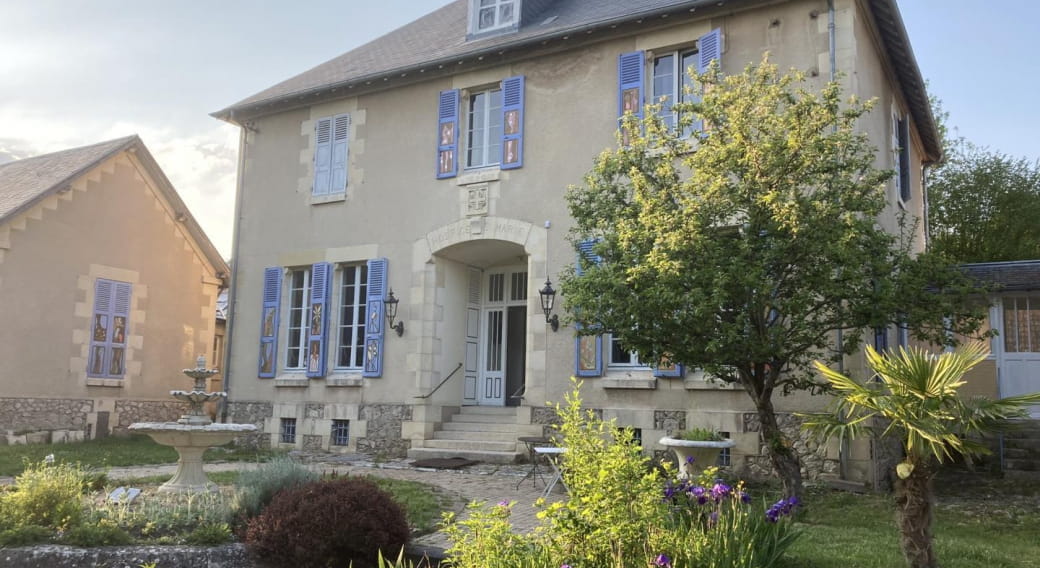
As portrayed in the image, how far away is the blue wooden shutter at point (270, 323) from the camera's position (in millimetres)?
14703

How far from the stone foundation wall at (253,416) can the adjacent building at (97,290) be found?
274 centimetres

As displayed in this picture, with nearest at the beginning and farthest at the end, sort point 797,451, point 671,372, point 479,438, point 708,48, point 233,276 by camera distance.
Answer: point 797,451, point 671,372, point 708,48, point 479,438, point 233,276

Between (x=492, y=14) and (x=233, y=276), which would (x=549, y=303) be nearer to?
(x=492, y=14)

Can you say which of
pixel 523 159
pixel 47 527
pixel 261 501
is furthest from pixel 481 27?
pixel 47 527

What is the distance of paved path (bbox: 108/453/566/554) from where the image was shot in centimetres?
846

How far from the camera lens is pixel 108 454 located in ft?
42.1

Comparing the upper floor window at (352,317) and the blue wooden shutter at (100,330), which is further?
the blue wooden shutter at (100,330)

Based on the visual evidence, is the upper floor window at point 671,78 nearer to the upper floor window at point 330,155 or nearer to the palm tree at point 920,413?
the upper floor window at point 330,155

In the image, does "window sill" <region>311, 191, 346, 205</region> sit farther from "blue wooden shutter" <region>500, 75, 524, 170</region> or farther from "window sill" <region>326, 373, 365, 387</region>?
"blue wooden shutter" <region>500, 75, 524, 170</region>

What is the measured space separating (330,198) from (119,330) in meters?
5.21

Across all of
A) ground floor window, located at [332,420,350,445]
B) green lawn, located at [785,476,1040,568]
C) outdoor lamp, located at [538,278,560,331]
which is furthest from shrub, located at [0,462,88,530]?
ground floor window, located at [332,420,350,445]

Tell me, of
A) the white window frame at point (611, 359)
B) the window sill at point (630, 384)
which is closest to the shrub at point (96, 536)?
the window sill at point (630, 384)

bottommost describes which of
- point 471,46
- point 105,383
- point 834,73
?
point 105,383

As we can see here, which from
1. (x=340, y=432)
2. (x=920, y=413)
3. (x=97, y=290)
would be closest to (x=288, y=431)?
(x=340, y=432)
